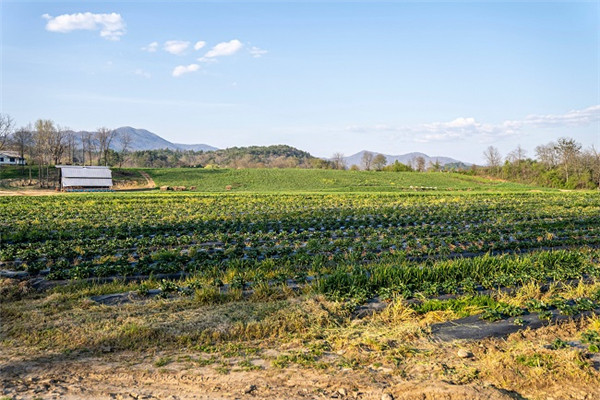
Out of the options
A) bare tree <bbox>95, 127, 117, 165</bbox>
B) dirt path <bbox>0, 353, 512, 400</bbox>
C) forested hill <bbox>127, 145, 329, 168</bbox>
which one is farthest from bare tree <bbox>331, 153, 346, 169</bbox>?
dirt path <bbox>0, 353, 512, 400</bbox>

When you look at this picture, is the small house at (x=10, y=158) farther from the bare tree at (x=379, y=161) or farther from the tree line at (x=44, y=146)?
the bare tree at (x=379, y=161)

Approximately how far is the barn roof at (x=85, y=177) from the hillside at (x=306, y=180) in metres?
8.06

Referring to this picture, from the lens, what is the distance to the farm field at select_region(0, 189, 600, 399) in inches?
204

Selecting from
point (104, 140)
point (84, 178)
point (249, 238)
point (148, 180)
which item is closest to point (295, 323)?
point (249, 238)

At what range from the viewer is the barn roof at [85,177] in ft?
182

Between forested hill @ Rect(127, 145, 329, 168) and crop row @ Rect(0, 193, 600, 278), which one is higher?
forested hill @ Rect(127, 145, 329, 168)

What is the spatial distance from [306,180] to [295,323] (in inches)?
2555

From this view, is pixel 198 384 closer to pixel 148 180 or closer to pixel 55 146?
pixel 148 180

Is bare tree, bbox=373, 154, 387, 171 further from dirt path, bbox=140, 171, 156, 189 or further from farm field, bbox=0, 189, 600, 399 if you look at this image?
farm field, bbox=0, 189, 600, 399

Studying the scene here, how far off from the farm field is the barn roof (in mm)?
46773

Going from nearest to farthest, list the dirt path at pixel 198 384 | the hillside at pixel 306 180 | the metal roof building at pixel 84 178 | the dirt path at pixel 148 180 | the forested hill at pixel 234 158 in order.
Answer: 1. the dirt path at pixel 198 384
2. the metal roof building at pixel 84 178
3. the hillside at pixel 306 180
4. the dirt path at pixel 148 180
5. the forested hill at pixel 234 158

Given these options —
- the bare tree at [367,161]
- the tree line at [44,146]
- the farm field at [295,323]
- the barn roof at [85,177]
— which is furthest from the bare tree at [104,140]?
the farm field at [295,323]

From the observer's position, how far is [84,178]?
5628 centimetres

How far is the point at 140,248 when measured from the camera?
43.3 ft
